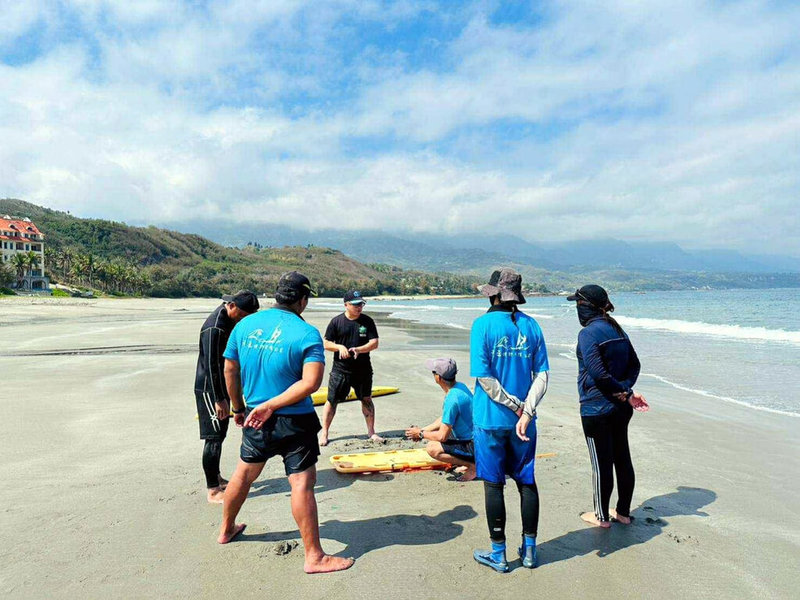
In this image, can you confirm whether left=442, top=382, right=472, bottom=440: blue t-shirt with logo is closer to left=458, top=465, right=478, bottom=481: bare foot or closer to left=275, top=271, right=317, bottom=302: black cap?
left=458, top=465, right=478, bottom=481: bare foot

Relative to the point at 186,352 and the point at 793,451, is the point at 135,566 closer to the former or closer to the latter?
the point at 793,451

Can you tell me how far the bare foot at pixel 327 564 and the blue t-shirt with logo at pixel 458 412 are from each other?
1857 millimetres

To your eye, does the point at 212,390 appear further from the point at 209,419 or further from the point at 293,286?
the point at 293,286

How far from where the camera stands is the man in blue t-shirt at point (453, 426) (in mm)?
5230

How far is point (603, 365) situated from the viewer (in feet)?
14.3

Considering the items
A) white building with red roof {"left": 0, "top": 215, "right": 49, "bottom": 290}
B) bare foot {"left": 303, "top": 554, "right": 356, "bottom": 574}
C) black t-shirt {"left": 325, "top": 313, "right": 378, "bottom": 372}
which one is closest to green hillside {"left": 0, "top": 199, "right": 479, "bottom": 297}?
white building with red roof {"left": 0, "top": 215, "right": 49, "bottom": 290}

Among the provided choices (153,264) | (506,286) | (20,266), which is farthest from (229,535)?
(153,264)

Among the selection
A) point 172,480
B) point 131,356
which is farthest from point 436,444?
point 131,356

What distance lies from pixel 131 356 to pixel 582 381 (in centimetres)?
1535

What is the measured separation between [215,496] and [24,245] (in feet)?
322

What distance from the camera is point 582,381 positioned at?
180 inches

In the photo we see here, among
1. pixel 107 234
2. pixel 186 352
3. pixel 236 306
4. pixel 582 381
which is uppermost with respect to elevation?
pixel 107 234

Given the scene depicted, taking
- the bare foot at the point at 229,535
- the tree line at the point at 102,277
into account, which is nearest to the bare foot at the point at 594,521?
the bare foot at the point at 229,535

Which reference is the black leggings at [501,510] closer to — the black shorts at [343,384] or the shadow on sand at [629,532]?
the shadow on sand at [629,532]
